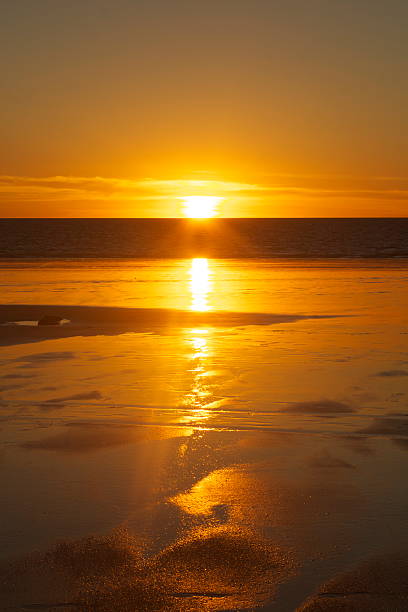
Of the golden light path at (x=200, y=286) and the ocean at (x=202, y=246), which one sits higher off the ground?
the ocean at (x=202, y=246)

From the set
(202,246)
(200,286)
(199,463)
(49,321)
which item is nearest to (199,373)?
(199,463)

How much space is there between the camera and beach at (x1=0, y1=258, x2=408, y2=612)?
4.80 meters

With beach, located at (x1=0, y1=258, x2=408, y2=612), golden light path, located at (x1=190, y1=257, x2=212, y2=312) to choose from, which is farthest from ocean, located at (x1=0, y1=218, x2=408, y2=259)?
beach, located at (x1=0, y1=258, x2=408, y2=612)

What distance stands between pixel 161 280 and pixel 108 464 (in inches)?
962

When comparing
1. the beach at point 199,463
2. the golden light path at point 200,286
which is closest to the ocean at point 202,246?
the golden light path at point 200,286

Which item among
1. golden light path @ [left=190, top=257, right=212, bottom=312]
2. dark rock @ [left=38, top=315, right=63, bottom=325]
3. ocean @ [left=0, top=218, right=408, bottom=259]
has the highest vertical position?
ocean @ [left=0, top=218, right=408, bottom=259]

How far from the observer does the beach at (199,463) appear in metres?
4.80

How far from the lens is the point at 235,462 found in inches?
276

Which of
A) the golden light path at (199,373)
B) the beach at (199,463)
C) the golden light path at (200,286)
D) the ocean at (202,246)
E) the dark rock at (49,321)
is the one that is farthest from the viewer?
the ocean at (202,246)

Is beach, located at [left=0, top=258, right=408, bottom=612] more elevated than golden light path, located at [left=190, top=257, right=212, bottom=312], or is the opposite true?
golden light path, located at [left=190, top=257, right=212, bottom=312]

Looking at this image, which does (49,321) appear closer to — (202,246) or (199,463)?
(199,463)

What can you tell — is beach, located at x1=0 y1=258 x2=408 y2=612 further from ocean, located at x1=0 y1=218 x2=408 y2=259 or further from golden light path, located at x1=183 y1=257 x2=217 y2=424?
ocean, located at x1=0 y1=218 x2=408 y2=259

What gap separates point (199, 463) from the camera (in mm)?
6980

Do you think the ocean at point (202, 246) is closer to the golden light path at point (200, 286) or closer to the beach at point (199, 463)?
the golden light path at point (200, 286)
